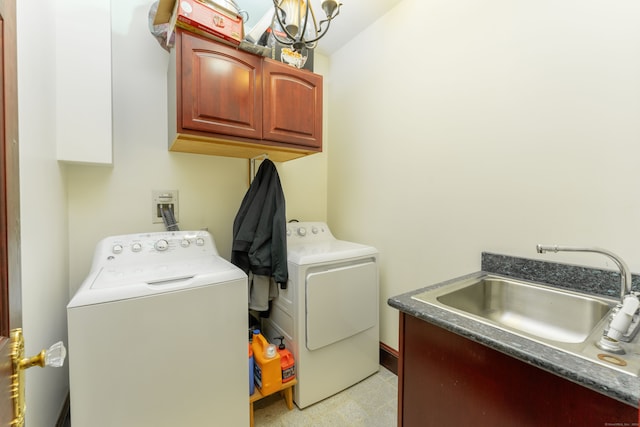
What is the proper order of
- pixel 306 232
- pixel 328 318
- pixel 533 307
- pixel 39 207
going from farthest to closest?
pixel 306 232
pixel 328 318
pixel 533 307
pixel 39 207

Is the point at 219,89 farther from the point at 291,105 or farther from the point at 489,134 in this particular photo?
the point at 489,134

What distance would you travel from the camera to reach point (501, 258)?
1415 mm

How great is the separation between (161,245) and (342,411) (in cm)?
148

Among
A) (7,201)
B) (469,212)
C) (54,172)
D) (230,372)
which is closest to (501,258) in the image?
(469,212)

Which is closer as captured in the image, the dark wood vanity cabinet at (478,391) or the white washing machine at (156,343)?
the dark wood vanity cabinet at (478,391)

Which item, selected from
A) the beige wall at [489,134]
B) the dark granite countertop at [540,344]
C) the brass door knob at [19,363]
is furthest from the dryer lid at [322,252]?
the brass door knob at [19,363]

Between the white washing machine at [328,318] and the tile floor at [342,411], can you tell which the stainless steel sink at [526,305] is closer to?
the white washing machine at [328,318]

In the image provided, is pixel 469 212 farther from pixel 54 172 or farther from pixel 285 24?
pixel 54 172

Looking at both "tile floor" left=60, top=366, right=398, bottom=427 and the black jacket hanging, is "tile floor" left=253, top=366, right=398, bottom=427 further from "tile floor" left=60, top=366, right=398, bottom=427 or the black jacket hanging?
the black jacket hanging

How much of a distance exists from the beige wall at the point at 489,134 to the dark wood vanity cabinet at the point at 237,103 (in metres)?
0.62

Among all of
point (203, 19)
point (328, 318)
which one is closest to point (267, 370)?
point (328, 318)

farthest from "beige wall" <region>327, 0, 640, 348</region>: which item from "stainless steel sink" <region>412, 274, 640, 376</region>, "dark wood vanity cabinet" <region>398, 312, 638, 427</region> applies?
"dark wood vanity cabinet" <region>398, 312, 638, 427</region>

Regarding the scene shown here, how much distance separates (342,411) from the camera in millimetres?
1635

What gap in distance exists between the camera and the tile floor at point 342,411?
61.0 inches
